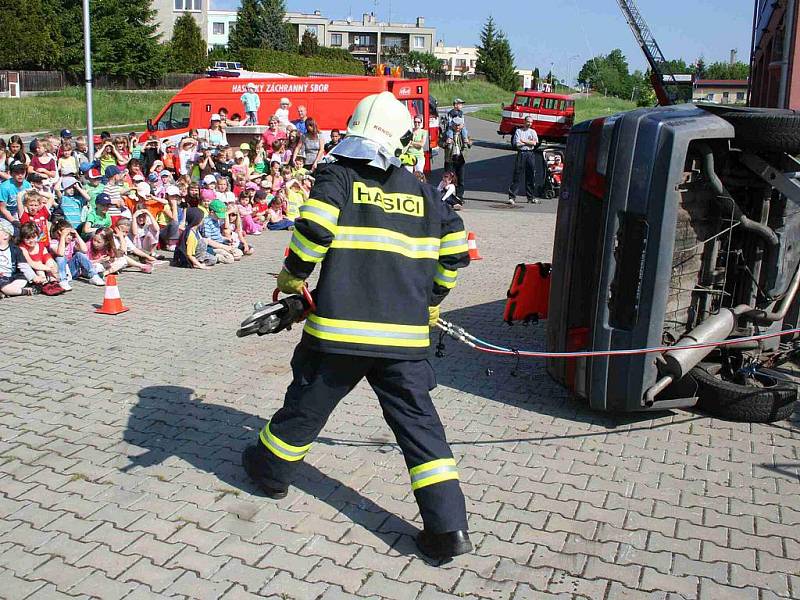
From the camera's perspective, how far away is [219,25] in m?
105

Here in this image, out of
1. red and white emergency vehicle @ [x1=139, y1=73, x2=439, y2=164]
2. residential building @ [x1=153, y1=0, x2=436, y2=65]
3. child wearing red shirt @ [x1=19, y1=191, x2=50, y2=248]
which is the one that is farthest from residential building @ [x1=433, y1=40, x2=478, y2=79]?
child wearing red shirt @ [x1=19, y1=191, x2=50, y2=248]

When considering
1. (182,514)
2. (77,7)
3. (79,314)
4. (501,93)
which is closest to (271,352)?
→ (79,314)

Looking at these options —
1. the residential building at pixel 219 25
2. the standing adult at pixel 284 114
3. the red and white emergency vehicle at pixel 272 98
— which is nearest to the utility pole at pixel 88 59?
the standing adult at pixel 284 114

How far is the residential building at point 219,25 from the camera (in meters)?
103

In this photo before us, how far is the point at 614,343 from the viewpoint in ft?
18.3

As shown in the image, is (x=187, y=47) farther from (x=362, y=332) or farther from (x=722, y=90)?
(x=362, y=332)

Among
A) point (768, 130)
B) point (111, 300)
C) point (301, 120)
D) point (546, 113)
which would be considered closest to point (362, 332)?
point (768, 130)

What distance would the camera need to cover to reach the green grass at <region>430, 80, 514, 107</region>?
71.5 m

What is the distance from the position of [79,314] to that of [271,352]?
96.2 inches

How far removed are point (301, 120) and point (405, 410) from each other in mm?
15996

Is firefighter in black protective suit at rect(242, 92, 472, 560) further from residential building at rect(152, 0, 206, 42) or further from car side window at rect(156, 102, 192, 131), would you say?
residential building at rect(152, 0, 206, 42)

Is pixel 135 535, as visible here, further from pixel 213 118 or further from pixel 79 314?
pixel 213 118

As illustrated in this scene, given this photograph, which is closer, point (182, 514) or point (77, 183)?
point (182, 514)

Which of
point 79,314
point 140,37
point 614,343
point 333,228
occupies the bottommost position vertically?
point 79,314
